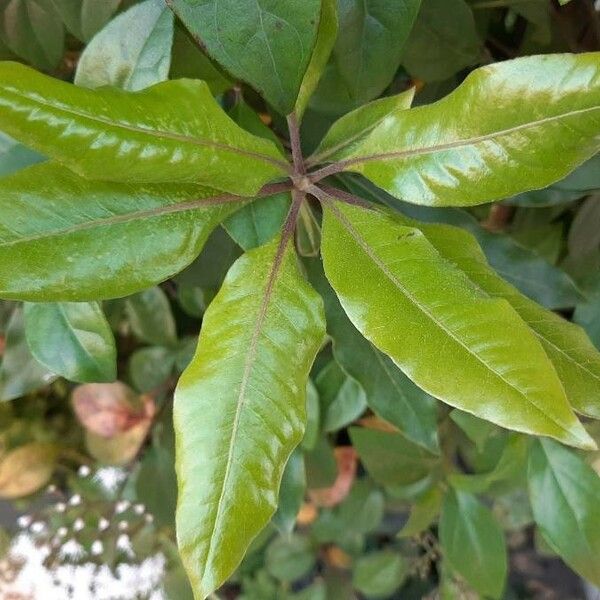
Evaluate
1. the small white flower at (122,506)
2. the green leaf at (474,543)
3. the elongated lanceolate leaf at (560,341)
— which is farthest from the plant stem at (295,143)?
the small white flower at (122,506)

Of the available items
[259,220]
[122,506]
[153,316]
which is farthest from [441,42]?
[122,506]

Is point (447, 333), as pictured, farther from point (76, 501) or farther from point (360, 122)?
point (76, 501)

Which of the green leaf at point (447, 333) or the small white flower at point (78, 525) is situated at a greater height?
the green leaf at point (447, 333)

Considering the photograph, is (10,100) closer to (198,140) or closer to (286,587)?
(198,140)

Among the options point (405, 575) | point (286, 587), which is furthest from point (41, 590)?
point (405, 575)

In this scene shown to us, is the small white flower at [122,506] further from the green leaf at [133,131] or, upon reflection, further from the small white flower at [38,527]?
the green leaf at [133,131]

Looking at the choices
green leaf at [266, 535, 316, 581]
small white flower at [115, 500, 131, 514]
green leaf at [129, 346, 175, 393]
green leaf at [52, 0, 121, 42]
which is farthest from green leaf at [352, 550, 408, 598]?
green leaf at [52, 0, 121, 42]
